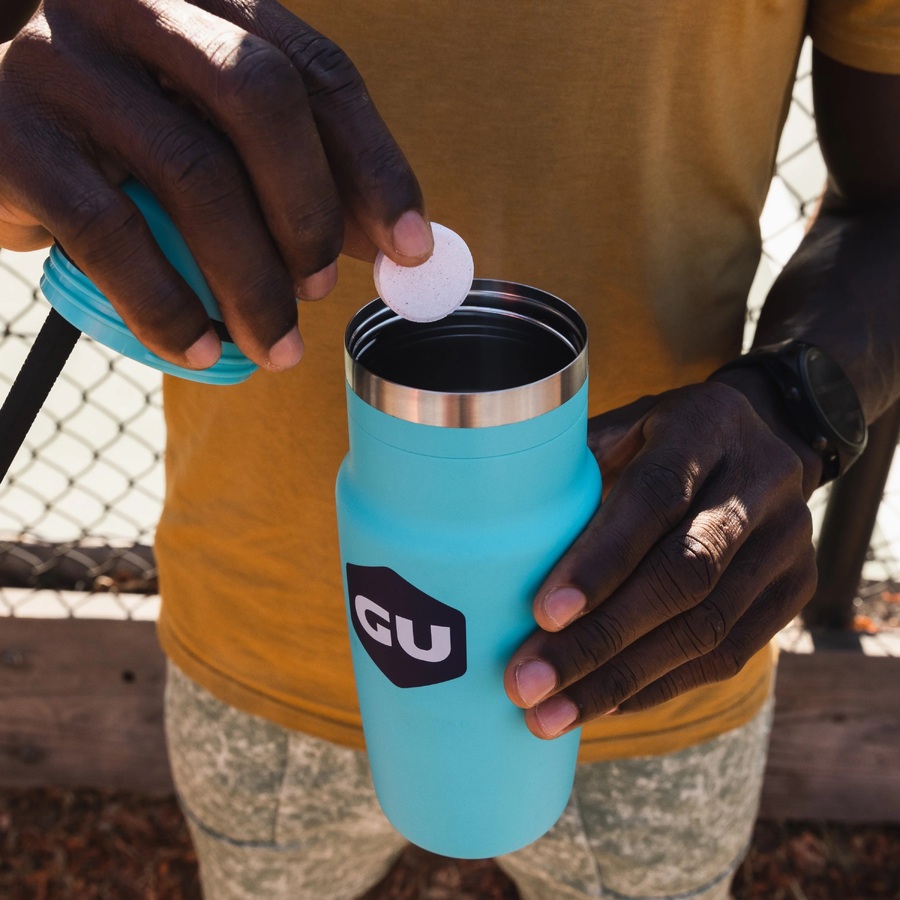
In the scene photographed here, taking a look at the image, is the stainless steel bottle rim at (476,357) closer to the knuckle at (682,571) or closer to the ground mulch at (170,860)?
the knuckle at (682,571)

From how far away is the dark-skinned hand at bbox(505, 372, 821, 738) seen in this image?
2.72 feet

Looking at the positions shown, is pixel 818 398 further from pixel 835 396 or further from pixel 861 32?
pixel 861 32

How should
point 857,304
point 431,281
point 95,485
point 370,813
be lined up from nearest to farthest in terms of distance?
point 431,281
point 857,304
point 370,813
point 95,485

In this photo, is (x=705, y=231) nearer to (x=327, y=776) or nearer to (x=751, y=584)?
(x=751, y=584)

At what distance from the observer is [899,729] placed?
2264 millimetres

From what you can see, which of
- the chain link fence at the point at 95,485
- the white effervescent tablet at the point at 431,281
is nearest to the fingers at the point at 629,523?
the white effervescent tablet at the point at 431,281

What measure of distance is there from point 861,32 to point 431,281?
0.67 m

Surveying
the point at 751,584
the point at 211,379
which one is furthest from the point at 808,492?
the point at 211,379

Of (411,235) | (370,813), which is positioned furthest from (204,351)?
(370,813)

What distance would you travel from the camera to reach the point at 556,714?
863mm

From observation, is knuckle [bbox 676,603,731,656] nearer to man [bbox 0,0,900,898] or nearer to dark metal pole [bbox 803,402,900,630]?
man [bbox 0,0,900,898]

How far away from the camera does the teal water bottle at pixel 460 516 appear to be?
0.76 metres

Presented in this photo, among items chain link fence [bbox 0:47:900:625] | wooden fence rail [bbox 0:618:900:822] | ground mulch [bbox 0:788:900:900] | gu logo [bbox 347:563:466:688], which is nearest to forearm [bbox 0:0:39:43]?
gu logo [bbox 347:563:466:688]

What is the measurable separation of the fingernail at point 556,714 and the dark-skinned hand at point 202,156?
370 millimetres
